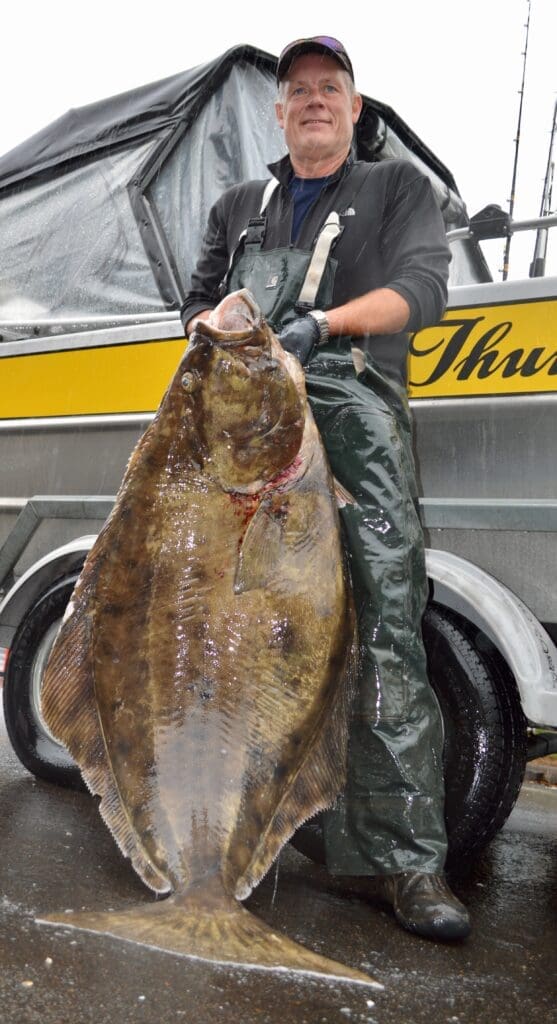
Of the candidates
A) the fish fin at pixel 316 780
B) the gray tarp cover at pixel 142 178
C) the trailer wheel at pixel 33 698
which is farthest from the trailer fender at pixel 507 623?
the gray tarp cover at pixel 142 178

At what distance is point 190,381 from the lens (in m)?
2.60

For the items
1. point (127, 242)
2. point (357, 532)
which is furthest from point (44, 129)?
point (357, 532)

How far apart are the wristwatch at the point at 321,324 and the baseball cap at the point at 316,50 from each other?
928 millimetres

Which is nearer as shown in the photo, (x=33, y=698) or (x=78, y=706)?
(x=78, y=706)

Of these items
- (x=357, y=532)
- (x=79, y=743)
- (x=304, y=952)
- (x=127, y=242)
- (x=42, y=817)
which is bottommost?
(x=42, y=817)

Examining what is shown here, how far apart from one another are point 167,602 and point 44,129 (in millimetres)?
3852

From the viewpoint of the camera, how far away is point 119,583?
2600 millimetres

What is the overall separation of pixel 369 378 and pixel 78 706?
4.33 ft

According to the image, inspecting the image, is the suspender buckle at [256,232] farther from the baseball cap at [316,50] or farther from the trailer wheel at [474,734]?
the trailer wheel at [474,734]

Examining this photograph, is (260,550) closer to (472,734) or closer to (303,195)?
(472,734)

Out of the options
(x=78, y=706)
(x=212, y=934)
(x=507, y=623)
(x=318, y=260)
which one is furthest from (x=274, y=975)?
(x=318, y=260)

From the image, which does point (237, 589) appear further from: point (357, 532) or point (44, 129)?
point (44, 129)

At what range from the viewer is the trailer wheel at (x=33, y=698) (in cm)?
421

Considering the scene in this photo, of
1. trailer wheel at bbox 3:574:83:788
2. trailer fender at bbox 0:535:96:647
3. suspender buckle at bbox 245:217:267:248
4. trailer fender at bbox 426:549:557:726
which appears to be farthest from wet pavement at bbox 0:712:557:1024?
suspender buckle at bbox 245:217:267:248
